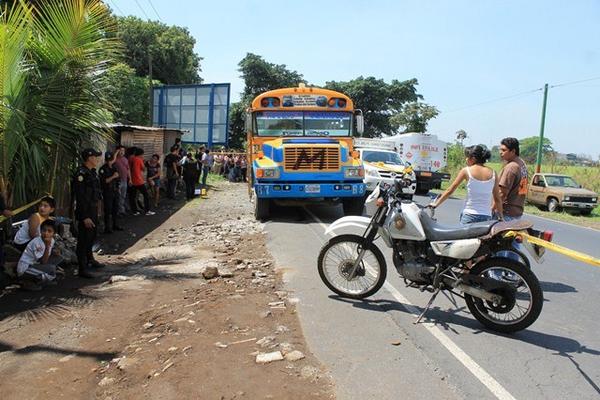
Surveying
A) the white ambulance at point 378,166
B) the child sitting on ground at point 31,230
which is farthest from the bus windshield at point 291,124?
the child sitting on ground at point 31,230

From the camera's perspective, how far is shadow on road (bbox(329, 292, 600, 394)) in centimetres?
434

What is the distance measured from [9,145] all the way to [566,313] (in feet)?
21.6

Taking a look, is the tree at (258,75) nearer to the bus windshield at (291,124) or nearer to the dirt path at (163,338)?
the bus windshield at (291,124)

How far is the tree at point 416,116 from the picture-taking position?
43.5 metres

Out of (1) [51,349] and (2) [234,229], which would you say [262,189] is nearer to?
(2) [234,229]

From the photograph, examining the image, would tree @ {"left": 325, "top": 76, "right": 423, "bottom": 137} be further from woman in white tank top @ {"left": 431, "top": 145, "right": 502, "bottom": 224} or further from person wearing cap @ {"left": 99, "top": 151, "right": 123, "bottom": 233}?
woman in white tank top @ {"left": 431, "top": 145, "right": 502, "bottom": 224}

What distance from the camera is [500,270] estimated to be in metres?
4.64

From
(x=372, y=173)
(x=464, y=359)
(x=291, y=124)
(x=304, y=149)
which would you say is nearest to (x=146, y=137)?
(x=291, y=124)

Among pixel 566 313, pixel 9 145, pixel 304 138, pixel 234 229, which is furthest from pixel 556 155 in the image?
pixel 9 145

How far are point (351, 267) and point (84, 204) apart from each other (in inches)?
145

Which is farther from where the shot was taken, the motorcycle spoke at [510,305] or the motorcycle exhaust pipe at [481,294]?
the motorcycle exhaust pipe at [481,294]

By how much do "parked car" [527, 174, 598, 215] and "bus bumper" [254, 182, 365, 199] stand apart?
1200cm

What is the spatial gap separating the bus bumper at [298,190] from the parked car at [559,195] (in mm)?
11997

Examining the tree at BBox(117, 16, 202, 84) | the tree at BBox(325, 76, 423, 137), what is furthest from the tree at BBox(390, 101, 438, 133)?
the tree at BBox(117, 16, 202, 84)
